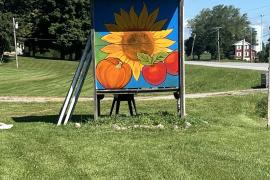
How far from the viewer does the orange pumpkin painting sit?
12.4 m

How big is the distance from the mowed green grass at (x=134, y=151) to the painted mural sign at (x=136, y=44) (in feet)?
3.01

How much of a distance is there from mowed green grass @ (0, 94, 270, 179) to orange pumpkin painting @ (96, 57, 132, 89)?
0.86 meters

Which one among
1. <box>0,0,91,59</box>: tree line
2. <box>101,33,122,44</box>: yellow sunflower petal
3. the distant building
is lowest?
the distant building

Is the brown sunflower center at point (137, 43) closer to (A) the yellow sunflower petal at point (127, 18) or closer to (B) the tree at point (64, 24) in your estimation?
(A) the yellow sunflower petal at point (127, 18)

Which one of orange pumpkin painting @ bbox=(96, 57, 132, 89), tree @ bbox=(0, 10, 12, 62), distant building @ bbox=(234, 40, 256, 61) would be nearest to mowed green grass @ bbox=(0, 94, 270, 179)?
orange pumpkin painting @ bbox=(96, 57, 132, 89)

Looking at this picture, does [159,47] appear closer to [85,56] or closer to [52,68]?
[85,56]

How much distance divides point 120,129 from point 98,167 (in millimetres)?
3640

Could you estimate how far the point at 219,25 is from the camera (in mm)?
163125

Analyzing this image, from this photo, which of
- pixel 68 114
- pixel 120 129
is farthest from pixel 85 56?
pixel 120 129

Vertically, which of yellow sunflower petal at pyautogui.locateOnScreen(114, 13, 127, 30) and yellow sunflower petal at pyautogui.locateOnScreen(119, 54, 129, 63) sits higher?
yellow sunflower petal at pyautogui.locateOnScreen(114, 13, 127, 30)

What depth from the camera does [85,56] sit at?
41.4ft

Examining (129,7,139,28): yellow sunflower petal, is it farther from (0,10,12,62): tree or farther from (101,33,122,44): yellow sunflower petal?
(0,10,12,62): tree

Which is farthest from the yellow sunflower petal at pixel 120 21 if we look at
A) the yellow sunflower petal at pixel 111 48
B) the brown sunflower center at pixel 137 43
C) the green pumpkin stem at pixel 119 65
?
the green pumpkin stem at pixel 119 65

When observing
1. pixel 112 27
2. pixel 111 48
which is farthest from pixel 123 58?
pixel 112 27
